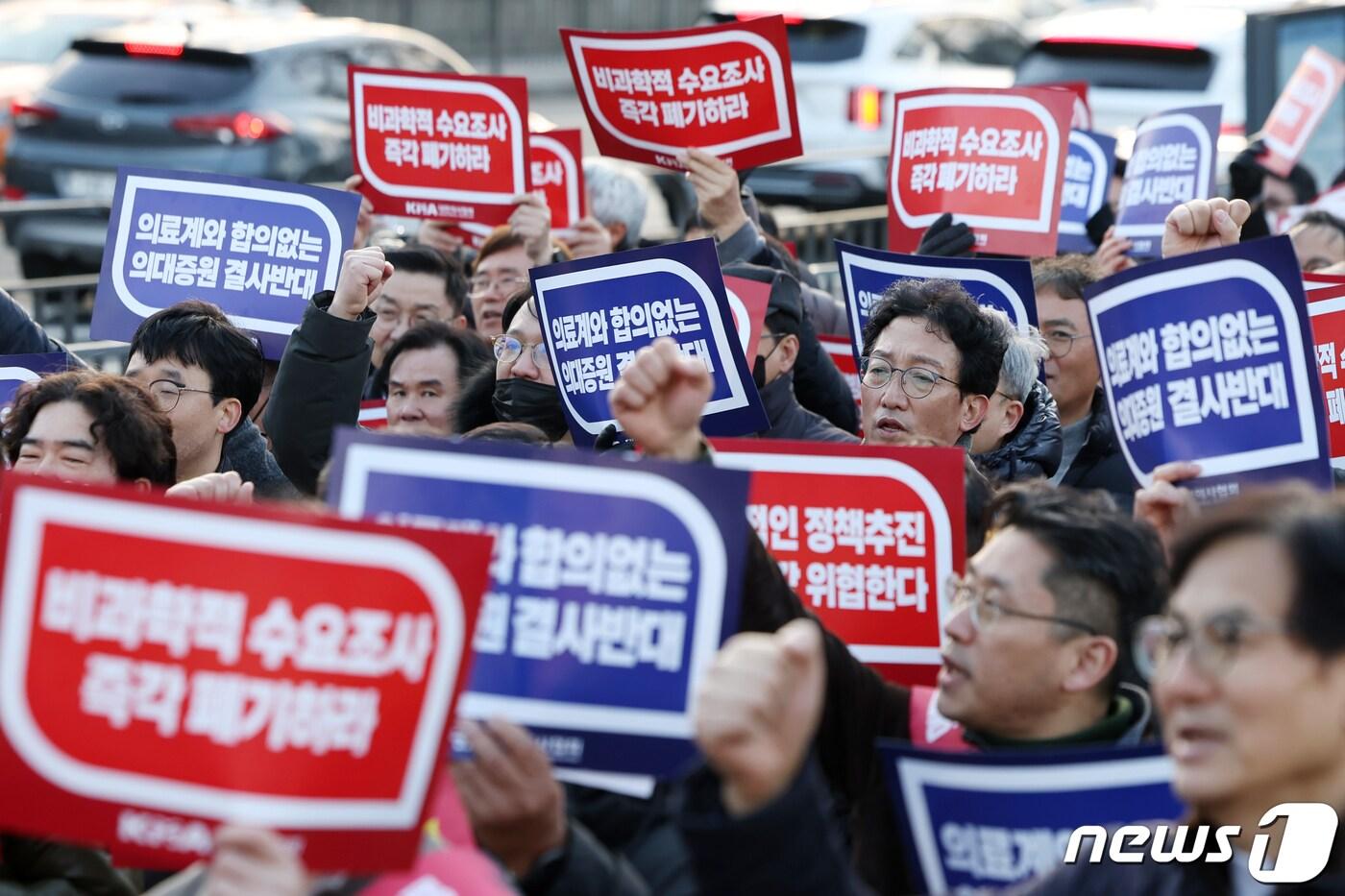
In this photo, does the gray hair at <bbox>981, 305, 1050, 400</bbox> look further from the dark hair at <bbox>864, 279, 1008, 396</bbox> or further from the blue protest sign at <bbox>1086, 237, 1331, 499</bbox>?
the blue protest sign at <bbox>1086, 237, 1331, 499</bbox>

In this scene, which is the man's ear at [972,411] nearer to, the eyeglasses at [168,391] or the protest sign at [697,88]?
the protest sign at [697,88]

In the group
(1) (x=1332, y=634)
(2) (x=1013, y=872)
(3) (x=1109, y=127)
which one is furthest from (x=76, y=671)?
(3) (x=1109, y=127)

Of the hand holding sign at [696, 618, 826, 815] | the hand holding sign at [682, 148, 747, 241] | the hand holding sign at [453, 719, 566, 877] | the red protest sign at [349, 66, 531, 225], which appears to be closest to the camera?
the hand holding sign at [696, 618, 826, 815]

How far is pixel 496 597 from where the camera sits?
3.19m

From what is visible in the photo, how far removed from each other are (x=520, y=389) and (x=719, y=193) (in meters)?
1.15

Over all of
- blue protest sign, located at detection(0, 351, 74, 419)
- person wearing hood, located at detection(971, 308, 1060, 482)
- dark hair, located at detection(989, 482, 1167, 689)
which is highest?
dark hair, located at detection(989, 482, 1167, 689)

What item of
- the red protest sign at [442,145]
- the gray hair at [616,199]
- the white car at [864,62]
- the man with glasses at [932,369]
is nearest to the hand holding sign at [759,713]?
the man with glasses at [932,369]

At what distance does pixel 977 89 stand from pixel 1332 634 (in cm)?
495

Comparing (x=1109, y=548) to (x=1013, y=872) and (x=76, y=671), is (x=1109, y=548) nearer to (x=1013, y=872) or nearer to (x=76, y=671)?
(x=1013, y=872)

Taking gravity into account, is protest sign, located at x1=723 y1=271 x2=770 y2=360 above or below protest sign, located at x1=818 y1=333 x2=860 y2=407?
above

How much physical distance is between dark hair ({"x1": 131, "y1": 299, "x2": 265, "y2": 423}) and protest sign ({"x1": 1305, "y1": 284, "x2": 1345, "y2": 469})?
2733 mm

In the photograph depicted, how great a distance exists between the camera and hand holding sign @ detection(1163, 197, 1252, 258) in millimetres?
5000

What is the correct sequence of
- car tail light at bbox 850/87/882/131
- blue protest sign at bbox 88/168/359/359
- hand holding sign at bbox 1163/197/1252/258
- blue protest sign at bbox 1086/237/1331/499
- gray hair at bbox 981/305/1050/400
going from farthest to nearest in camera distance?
1. car tail light at bbox 850/87/882/131
2. blue protest sign at bbox 88/168/359/359
3. gray hair at bbox 981/305/1050/400
4. hand holding sign at bbox 1163/197/1252/258
5. blue protest sign at bbox 1086/237/1331/499

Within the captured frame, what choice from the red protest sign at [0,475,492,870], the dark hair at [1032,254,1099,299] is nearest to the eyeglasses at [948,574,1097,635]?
the red protest sign at [0,475,492,870]
